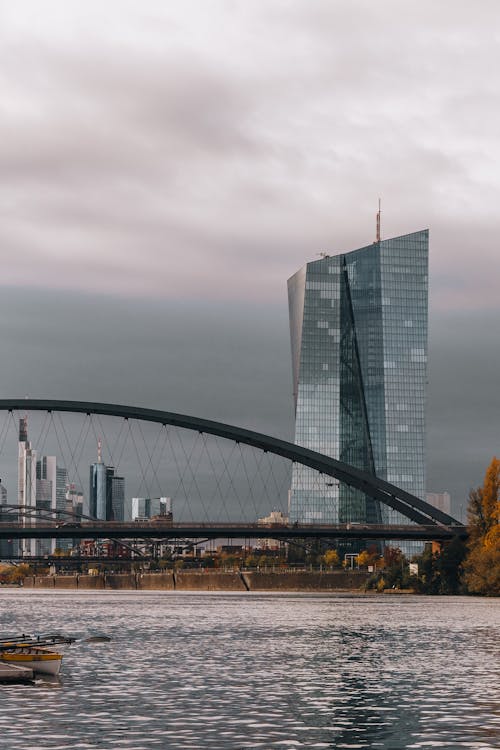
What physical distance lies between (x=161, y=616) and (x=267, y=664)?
5640cm

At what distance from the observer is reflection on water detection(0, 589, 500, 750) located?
33688 mm

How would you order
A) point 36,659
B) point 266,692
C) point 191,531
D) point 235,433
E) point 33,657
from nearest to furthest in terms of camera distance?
point 266,692 < point 36,659 < point 33,657 < point 191,531 < point 235,433

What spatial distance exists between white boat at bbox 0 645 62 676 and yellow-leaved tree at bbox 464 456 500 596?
323ft

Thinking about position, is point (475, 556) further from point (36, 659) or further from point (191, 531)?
point (36, 659)

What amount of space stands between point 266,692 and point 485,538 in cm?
11024

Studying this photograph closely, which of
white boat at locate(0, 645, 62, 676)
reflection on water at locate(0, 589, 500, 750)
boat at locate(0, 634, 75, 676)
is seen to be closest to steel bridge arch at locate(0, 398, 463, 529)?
reflection on water at locate(0, 589, 500, 750)

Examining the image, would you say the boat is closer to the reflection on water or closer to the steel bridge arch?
the reflection on water

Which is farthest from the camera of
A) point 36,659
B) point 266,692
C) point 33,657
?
point 33,657

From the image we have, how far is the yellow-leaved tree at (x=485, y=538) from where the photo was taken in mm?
146500

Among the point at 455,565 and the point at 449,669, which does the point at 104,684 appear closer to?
the point at 449,669

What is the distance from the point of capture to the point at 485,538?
497ft

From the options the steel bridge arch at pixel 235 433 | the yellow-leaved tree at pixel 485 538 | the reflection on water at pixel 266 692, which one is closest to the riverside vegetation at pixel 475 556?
the yellow-leaved tree at pixel 485 538

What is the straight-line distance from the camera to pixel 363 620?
9931cm

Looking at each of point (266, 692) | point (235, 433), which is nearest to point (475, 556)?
point (235, 433)
